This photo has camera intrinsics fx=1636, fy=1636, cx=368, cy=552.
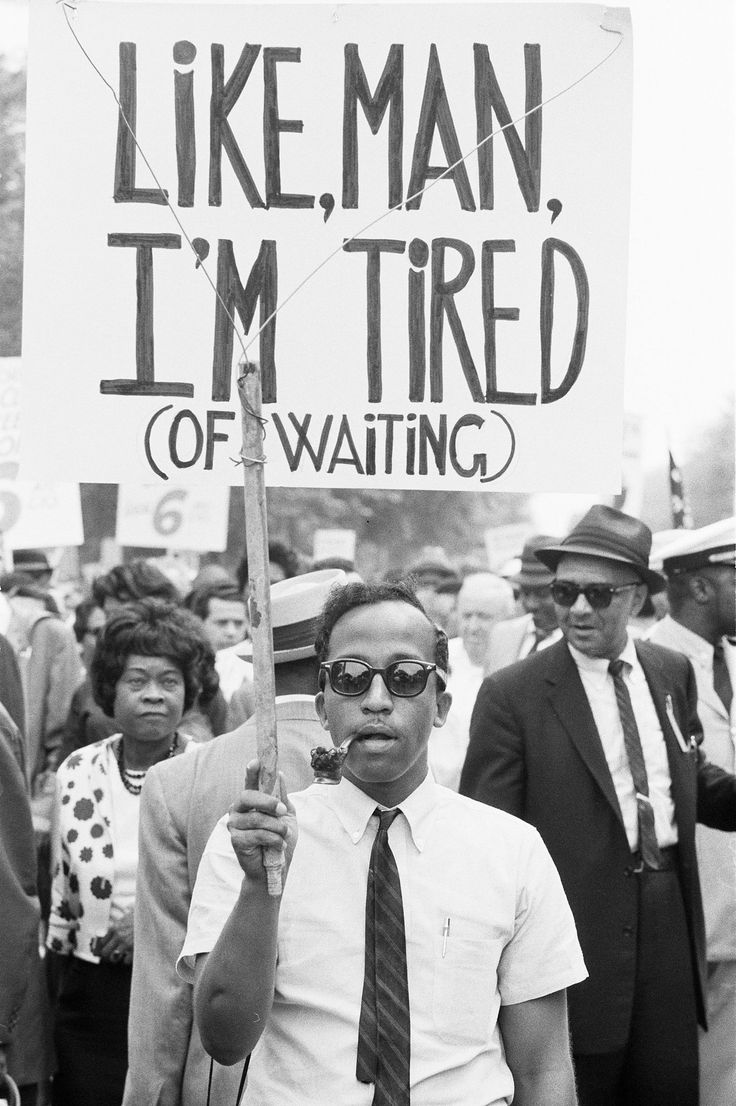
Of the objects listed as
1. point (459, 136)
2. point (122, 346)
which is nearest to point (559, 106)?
point (459, 136)

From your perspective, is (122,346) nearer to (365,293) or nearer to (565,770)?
(365,293)

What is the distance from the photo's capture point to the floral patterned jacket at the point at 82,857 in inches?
187

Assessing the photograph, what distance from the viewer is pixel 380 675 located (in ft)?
9.05

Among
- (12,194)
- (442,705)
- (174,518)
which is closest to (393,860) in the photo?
(442,705)

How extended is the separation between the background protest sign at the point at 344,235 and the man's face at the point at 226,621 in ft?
18.3

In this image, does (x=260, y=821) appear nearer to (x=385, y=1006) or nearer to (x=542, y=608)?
(x=385, y=1006)

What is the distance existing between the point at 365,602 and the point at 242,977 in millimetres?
702

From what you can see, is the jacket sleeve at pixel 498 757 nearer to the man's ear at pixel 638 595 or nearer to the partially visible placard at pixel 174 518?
the man's ear at pixel 638 595

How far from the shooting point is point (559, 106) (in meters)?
3.88

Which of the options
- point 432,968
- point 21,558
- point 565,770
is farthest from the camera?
point 21,558

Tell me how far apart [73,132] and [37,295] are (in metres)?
0.40

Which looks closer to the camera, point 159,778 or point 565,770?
point 159,778

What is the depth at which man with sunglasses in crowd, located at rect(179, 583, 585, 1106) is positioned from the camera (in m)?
2.58

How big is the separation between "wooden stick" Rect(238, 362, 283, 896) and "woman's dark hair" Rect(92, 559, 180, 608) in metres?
5.59
